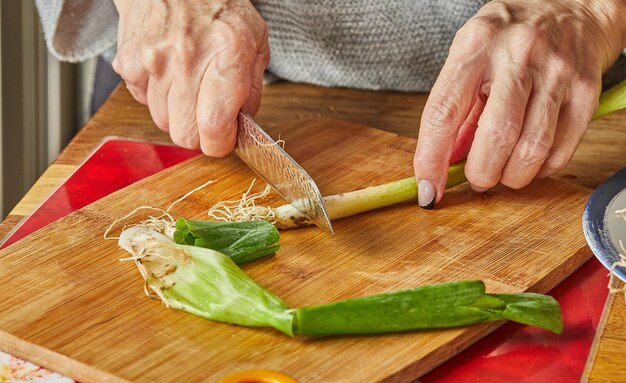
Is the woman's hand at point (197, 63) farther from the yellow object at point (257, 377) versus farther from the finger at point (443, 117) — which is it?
the yellow object at point (257, 377)

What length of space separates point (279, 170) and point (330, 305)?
427 mm

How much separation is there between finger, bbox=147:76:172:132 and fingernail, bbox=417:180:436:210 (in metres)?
0.49

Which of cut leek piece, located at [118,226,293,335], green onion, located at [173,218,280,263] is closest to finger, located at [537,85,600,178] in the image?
green onion, located at [173,218,280,263]

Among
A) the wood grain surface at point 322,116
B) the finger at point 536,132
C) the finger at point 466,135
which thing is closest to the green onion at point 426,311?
the finger at point 536,132

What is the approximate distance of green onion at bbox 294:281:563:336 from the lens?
1157mm

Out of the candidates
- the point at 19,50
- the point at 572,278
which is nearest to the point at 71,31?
the point at 19,50

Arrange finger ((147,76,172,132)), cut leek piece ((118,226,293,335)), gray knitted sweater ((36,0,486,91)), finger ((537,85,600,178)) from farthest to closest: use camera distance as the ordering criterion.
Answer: gray knitted sweater ((36,0,486,91))
finger ((147,76,172,132))
finger ((537,85,600,178))
cut leek piece ((118,226,293,335))

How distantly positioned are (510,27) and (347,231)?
0.44 meters

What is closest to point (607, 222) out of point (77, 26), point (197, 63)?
point (197, 63)

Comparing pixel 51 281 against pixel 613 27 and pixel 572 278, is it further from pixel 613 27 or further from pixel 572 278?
pixel 613 27

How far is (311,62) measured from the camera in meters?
2.20

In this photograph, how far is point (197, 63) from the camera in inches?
64.5

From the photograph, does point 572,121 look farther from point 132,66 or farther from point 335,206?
point 132,66

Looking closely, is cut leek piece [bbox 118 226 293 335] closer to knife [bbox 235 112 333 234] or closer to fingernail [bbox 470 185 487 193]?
knife [bbox 235 112 333 234]
